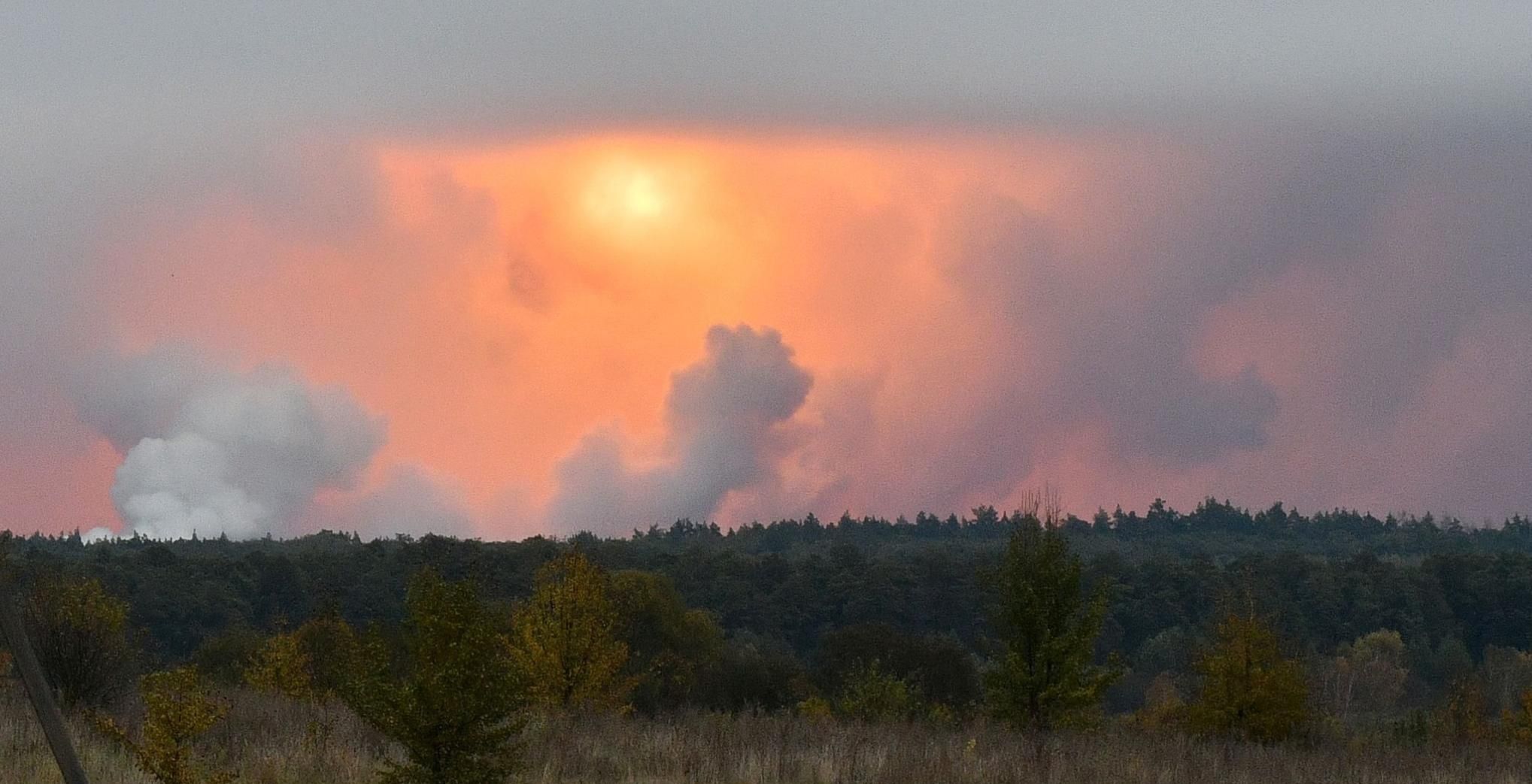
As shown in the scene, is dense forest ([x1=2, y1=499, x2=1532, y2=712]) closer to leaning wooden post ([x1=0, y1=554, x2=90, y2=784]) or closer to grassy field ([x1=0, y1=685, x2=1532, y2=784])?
grassy field ([x1=0, y1=685, x2=1532, y2=784])

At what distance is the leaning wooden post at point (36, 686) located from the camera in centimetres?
502

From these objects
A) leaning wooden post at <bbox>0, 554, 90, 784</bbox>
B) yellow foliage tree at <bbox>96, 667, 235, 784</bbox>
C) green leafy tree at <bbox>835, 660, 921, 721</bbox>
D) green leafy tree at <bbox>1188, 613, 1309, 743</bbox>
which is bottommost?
green leafy tree at <bbox>835, 660, 921, 721</bbox>

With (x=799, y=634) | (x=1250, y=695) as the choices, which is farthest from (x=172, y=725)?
(x=799, y=634)

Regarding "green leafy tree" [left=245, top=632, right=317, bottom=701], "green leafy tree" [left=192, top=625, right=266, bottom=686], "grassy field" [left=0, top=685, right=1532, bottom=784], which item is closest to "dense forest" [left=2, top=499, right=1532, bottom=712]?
"green leafy tree" [left=192, top=625, right=266, bottom=686]

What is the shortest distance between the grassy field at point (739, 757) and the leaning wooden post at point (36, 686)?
11.0m

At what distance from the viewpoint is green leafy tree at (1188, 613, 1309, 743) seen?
130 ft

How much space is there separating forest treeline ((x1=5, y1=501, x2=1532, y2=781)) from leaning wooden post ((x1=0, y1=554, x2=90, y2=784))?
8.08 metres

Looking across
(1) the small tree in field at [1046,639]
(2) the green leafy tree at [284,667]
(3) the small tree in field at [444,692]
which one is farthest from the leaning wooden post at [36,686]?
(2) the green leafy tree at [284,667]

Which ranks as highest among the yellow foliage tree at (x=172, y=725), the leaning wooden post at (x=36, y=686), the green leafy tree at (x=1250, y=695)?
the leaning wooden post at (x=36, y=686)

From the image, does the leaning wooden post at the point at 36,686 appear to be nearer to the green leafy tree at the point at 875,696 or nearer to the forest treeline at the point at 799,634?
the forest treeline at the point at 799,634

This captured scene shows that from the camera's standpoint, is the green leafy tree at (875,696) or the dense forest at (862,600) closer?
the green leafy tree at (875,696)

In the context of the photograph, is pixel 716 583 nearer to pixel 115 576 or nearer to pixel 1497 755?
pixel 115 576

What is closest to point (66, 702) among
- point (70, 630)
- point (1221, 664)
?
point (70, 630)

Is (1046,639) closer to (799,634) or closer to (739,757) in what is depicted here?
(739,757)
